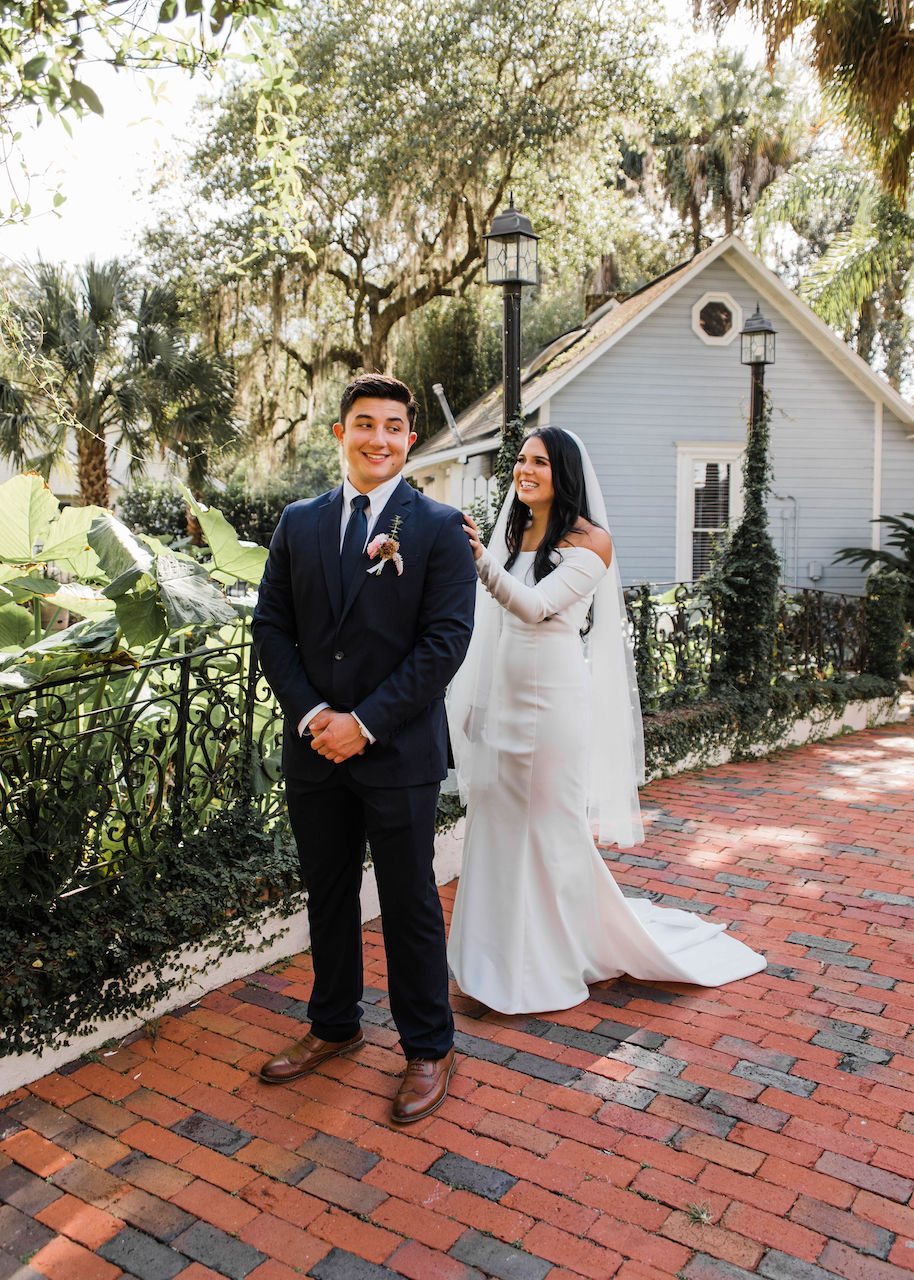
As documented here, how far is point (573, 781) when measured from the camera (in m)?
3.69

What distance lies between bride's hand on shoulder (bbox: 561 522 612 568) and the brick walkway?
5.54 feet

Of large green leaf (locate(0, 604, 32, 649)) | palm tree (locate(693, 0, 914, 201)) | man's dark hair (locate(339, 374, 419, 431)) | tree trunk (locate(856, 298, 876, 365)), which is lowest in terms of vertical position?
large green leaf (locate(0, 604, 32, 649))

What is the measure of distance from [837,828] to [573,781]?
300 cm

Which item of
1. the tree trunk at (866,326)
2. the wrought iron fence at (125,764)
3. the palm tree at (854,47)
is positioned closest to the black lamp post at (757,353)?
the palm tree at (854,47)

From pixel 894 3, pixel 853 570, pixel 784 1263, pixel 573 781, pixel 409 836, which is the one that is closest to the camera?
pixel 784 1263

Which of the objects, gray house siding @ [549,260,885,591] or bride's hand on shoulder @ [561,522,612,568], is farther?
gray house siding @ [549,260,885,591]

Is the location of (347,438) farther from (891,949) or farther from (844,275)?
(844,275)

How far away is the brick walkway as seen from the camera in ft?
7.62

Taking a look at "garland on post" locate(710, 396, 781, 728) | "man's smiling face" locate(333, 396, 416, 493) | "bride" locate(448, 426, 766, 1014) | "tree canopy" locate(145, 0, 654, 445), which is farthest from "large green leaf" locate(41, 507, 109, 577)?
"tree canopy" locate(145, 0, 654, 445)

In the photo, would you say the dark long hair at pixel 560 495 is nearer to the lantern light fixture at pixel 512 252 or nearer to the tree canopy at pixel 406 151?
the lantern light fixture at pixel 512 252

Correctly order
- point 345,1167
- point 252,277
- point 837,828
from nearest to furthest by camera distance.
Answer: point 345,1167, point 837,828, point 252,277

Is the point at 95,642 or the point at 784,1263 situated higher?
the point at 95,642

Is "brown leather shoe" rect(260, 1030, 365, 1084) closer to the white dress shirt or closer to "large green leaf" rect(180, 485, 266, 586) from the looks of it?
the white dress shirt

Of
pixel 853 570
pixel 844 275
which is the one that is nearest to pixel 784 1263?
pixel 853 570
